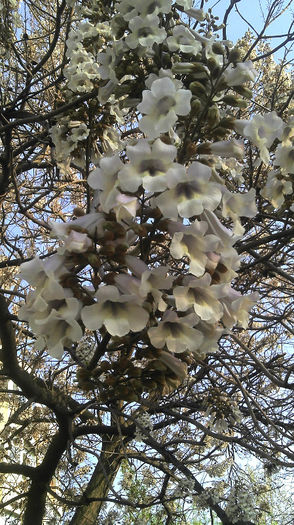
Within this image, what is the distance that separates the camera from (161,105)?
4.16 feet

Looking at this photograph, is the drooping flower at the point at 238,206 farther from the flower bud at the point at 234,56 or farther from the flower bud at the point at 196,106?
the flower bud at the point at 234,56

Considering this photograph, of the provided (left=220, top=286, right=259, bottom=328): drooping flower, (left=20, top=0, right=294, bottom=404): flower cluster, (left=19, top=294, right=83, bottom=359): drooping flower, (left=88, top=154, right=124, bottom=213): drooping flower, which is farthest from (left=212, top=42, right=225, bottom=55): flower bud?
(left=19, top=294, right=83, bottom=359): drooping flower

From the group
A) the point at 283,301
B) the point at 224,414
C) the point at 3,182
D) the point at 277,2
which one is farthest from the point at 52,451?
the point at 277,2

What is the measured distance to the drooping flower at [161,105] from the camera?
4.05 ft

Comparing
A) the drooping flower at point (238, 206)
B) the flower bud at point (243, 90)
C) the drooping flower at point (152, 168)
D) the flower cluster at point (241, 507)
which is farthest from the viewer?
the flower cluster at point (241, 507)

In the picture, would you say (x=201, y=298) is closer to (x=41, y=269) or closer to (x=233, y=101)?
(x=41, y=269)

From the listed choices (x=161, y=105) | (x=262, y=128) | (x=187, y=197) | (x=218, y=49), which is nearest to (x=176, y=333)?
(x=187, y=197)

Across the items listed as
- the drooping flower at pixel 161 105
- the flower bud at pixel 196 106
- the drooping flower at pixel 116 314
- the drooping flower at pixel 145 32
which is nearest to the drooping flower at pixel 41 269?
the drooping flower at pixel 116 314

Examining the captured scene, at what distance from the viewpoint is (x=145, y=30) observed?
1.51 m

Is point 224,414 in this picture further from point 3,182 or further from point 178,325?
point 178,325

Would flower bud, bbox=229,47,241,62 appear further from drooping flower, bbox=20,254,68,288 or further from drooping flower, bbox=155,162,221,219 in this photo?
drooping flower, bbox=20,254,68,288

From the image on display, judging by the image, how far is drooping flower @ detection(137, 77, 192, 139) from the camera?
1.24m

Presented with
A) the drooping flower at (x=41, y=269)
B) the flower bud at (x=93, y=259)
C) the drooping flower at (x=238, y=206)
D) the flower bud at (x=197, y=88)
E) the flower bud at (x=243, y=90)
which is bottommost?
the drooping flower at (x=41, y=269)

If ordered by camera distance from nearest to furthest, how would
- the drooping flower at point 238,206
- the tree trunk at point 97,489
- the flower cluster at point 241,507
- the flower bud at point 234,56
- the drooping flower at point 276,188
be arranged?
the drooping flower at point 238,206, the flower bud at point 234,56, the drooping flower at point 276,188, the flower cluster at point 241,507, the tree trunk at point 97,489
